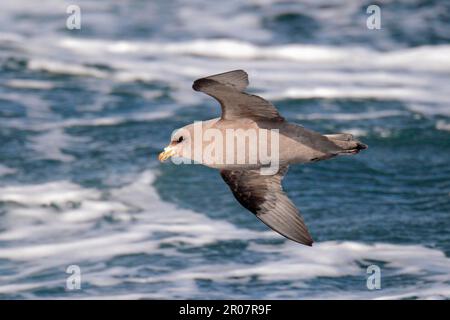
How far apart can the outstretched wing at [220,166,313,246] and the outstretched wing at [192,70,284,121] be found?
907 millimetres

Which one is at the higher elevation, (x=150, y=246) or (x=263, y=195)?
(x=150, y=246)

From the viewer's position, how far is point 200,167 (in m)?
22.5

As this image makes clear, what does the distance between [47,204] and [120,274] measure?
3291 mm

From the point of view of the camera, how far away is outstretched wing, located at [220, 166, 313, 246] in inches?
512

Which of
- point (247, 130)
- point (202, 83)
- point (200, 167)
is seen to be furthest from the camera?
point (200, 167)

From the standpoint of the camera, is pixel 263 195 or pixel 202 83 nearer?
pixel 202 83

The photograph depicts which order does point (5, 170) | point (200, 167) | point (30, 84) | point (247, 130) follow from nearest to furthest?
point (247, 130) → point (5, 170) → point (200, 167) → point (30, 84)

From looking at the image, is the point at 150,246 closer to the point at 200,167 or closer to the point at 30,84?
the point at 200,167

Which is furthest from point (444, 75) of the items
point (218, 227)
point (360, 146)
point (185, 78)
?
point (360, 146)

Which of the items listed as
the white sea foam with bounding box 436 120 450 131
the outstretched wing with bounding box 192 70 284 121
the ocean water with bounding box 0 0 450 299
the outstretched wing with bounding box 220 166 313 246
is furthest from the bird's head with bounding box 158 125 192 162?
the white sea foam with bounding box 436 120 450 131

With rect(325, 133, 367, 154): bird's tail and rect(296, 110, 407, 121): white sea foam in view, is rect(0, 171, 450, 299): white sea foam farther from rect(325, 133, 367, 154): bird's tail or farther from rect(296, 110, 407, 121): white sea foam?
rect(325, 133, 367, 154): bird's tail

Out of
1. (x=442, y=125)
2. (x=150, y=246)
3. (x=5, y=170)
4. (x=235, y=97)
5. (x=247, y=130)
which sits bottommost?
(x=150, y=246)

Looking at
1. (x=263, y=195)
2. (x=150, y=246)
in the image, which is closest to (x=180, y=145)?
(x=263, y=195)

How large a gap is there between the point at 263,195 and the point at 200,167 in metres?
9.42
